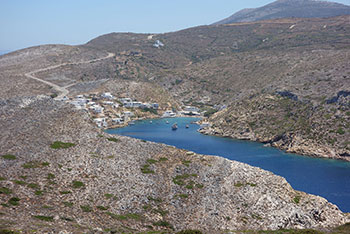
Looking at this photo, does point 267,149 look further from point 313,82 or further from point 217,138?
point 313,82

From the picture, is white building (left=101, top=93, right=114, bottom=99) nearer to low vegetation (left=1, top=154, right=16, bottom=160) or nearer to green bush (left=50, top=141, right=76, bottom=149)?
green bush (left=50, top=141, right=76, bottom=149)

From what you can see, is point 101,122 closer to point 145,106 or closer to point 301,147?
point 145,106

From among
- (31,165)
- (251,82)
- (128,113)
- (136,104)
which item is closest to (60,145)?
(31,165)

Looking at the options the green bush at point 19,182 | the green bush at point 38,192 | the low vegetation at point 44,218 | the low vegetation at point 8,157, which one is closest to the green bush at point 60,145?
the low vegetation at point 8,157

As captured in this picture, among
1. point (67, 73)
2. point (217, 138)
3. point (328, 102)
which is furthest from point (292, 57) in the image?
point (67, 73)

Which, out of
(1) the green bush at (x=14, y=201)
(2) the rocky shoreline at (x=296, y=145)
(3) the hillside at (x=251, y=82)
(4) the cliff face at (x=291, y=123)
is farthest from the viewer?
(3) the hillside at (x=251, y=82)

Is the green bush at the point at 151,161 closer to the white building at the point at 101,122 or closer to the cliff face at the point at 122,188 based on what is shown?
the cliff face at the point at 122,188
